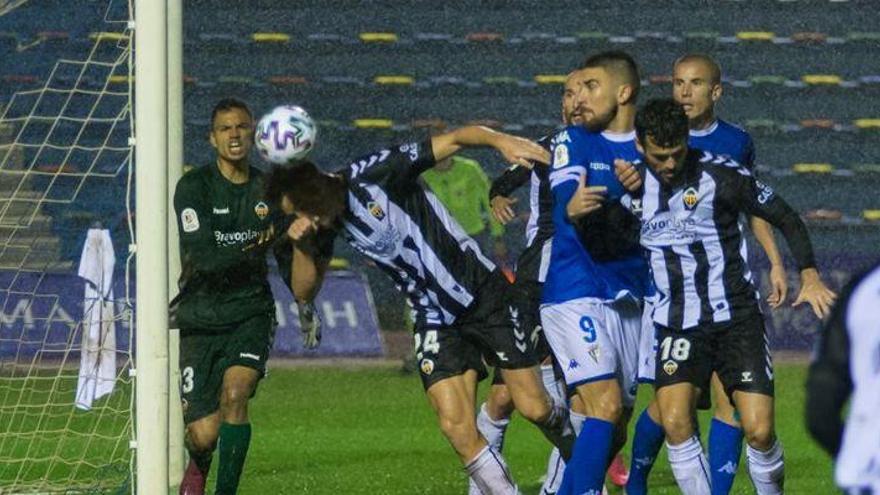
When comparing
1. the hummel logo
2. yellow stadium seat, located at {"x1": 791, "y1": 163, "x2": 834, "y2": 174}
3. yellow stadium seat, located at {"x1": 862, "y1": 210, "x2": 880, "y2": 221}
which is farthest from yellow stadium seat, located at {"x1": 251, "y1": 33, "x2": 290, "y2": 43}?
the hummel logo

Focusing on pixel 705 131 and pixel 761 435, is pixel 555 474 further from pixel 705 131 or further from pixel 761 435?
pixel 705 131

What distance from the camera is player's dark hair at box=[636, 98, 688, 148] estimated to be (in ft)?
23.4

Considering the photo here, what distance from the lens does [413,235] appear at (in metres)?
7.31

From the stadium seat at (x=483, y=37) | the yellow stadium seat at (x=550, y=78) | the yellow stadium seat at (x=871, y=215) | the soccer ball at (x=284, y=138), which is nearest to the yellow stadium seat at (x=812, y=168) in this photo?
the yellow stadium seat at (x=871, y=215)

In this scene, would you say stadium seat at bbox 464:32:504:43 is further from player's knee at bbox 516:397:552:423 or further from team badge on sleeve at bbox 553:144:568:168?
player's knee at bbox 516:397:552:423

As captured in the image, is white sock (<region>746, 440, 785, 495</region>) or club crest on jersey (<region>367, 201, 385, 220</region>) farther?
white sock (<region>746, 440, 785, 495</region>)

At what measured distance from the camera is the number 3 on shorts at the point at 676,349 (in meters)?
7.37

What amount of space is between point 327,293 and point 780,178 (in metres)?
4.73

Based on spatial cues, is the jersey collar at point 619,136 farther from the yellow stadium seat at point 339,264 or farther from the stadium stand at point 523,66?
the stadium stand at point 523,66

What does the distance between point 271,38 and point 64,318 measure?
7901 millimetres

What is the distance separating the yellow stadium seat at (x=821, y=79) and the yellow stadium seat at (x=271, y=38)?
16.0ft

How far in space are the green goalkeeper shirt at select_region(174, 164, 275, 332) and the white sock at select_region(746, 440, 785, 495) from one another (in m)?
2.25

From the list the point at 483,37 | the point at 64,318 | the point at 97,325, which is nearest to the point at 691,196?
the point at 97,325

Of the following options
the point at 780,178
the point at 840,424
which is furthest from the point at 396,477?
the point at 780,178
